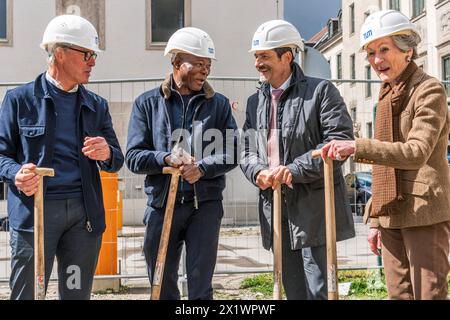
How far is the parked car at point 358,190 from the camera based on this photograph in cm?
646

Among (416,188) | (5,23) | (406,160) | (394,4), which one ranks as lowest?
(416,188)

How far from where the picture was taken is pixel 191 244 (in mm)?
3975

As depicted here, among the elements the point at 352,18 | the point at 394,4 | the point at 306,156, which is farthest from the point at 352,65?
the point at 306,156

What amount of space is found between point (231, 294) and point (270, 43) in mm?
3462

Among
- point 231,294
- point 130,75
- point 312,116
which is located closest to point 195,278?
point 312,116

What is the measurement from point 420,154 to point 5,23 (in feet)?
52.3

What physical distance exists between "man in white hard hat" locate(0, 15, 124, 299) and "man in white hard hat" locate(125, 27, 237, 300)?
0.32 meters

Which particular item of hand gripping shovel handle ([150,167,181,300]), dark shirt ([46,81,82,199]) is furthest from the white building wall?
hand gripping shovel handle ([150,167,181,300])

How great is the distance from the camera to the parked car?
21.2 feet

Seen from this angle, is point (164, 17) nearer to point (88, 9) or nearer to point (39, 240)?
point (88, 9)

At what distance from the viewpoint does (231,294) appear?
262 inches

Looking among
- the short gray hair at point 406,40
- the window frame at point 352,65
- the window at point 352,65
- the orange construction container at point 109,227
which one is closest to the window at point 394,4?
the window frame at point 352,65

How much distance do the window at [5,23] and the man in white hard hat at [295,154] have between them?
1432 centimetres

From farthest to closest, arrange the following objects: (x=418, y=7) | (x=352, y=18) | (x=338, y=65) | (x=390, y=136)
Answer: (x=338, y=65), (x=352, y=18), (x=418, y=7), (x=390, y=136)
